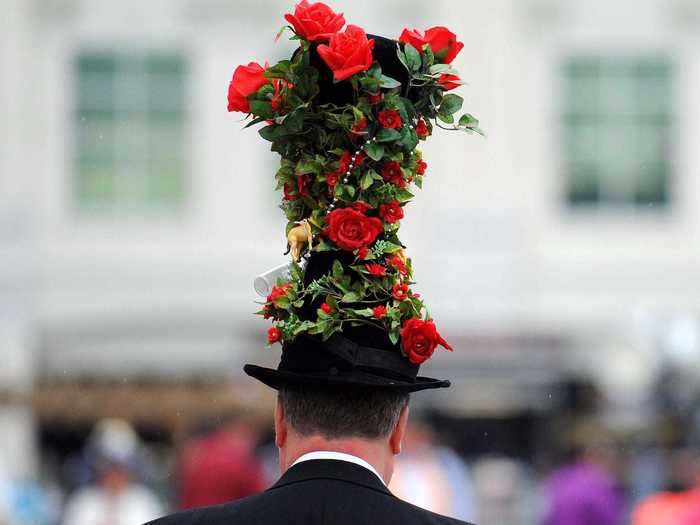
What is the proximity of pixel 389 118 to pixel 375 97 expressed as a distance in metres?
0.06

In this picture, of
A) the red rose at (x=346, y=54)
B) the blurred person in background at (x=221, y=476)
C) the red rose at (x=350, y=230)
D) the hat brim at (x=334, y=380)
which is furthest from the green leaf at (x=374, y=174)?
the blurred person in background at (x=221, y=476)

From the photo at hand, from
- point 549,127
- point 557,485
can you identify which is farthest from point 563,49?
point 557,485

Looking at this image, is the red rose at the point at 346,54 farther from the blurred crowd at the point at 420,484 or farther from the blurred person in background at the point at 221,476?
the blurred person in background at the point at 221,476

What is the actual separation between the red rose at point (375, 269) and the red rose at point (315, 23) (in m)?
0.47

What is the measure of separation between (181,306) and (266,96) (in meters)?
19.6

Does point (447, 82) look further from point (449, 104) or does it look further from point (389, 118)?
point (389, 118)

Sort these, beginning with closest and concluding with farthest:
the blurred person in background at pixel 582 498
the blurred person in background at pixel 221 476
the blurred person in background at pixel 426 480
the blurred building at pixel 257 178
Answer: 1. the blurred person in background at pixel 221 476
2. the blurred person in background at pixel 582 498
3. the blurred person in background at pixel 426 480
4. the blurred building at pixel 257 178

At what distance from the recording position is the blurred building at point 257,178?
22.9 metres

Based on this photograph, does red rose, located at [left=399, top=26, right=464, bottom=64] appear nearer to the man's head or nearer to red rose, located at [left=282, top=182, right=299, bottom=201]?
red rose, located at [left=282, top=182, right=299, bottom=201]

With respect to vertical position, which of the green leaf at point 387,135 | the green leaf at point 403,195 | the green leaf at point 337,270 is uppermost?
the green leaf at point 387,135

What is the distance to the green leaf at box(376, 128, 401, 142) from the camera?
3.40 m

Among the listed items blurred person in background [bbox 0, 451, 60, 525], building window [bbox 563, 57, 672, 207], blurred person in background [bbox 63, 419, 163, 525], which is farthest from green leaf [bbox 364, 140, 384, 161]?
building window [bbox 563, 57, 672, 207]

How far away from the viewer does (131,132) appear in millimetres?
23078

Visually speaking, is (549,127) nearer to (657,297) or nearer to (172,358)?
(657,297)
